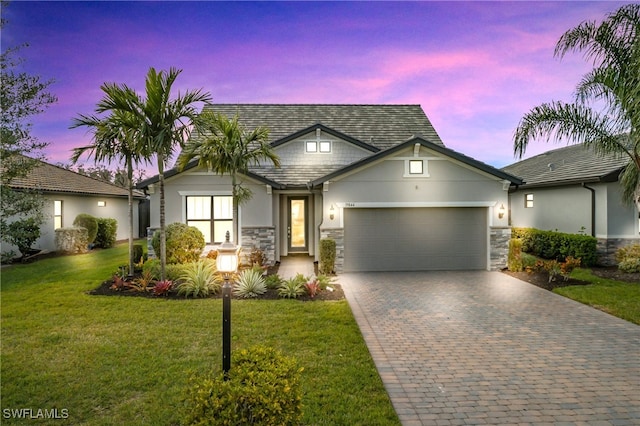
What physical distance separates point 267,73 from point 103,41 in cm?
757

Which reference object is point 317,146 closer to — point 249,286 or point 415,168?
point 415,168

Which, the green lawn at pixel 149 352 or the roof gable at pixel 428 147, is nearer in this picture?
the green lawn at pixel 149 352

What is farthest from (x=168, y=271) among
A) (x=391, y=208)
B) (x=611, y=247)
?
(x=611, y=247)

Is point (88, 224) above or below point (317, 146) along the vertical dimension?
below

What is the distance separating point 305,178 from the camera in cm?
1379

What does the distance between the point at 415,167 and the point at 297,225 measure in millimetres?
5451

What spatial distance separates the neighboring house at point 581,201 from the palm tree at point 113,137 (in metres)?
12.9

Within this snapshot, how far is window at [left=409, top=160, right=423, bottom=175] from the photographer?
11.8 m

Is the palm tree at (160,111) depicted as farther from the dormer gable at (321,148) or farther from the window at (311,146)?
the window at (311,146)

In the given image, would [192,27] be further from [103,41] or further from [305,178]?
[305,178]

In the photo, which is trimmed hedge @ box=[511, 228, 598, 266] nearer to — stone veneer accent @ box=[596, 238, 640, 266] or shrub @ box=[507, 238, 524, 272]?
stone veneer accent @ box=[596, 238, 640, 266]

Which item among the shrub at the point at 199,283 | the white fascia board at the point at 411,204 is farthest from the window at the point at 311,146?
the shrub at the point at 199,283

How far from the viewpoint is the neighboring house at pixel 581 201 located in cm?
1241

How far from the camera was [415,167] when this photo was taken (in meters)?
11.8
